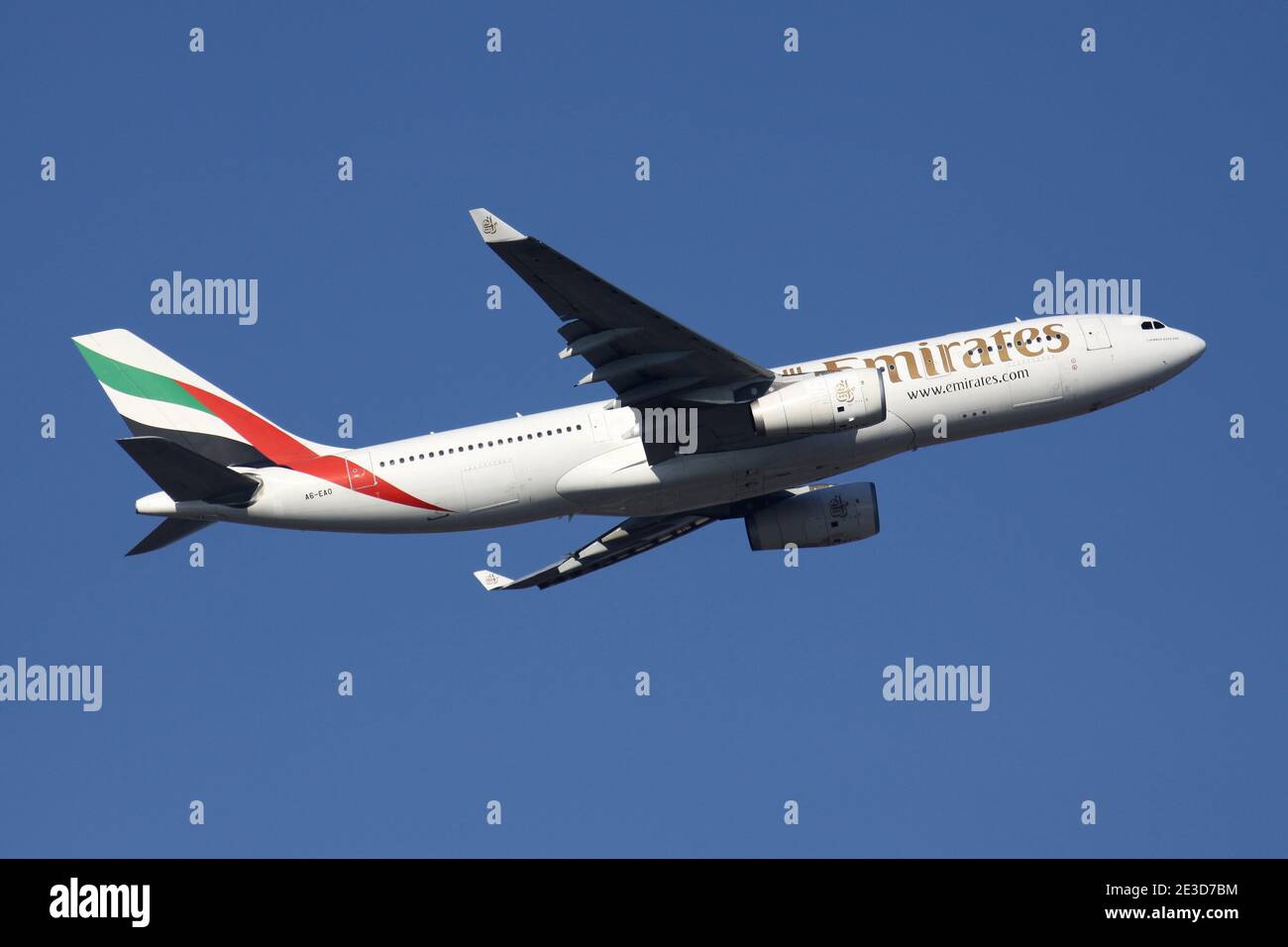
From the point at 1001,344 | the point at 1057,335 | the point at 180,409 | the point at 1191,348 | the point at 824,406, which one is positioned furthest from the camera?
the point at 180,409

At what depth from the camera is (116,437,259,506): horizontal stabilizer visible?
3872 cm

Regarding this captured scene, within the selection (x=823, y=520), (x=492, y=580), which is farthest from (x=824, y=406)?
(x=492, y=580)

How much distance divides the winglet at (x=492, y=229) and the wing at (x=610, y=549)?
15.4 metres

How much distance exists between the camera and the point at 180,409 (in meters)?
44.0

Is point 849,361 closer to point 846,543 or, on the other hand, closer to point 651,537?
point 846,543

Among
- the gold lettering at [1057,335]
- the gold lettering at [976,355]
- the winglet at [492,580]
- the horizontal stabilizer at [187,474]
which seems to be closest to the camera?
the horizontal stabilizer at [187,474]

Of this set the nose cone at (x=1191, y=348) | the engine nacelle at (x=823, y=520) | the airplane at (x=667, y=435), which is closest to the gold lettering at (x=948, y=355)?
the airplane at (x=667, y=435)

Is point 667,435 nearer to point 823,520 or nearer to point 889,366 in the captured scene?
point 889,366

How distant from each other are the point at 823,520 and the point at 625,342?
981 centimetres

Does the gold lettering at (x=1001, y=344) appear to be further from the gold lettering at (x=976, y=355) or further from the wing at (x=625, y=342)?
the wing at (x=625, y=342)

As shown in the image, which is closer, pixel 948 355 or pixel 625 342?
pixel 625 342

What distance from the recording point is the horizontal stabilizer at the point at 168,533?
137ft

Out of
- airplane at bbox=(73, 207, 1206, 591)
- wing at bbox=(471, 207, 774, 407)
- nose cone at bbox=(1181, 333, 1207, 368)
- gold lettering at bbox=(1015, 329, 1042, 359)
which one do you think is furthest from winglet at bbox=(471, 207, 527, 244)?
nose cone at bbox=(1181, 333, 1207, 368)
